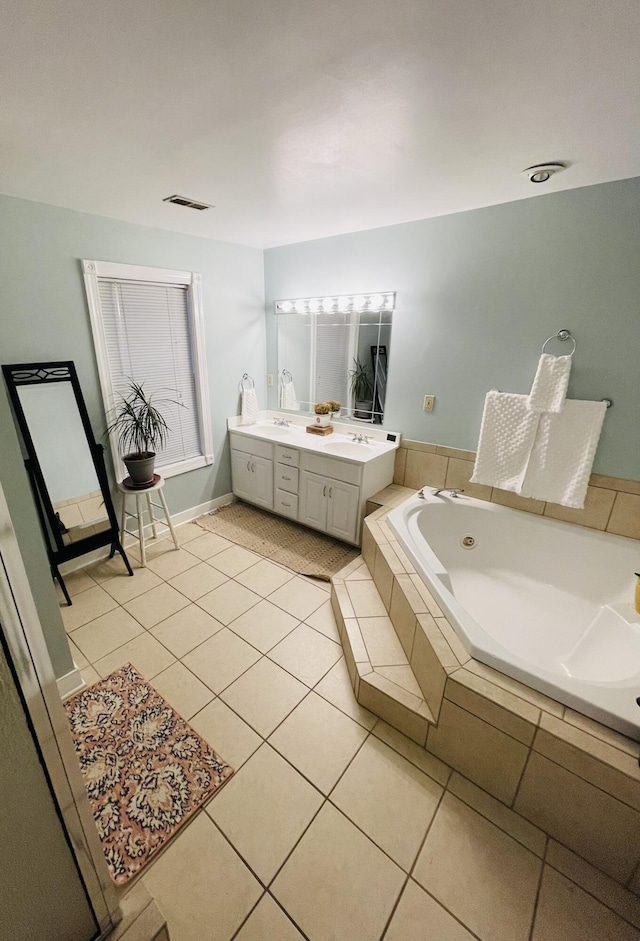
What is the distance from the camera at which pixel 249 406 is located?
11.6 feet

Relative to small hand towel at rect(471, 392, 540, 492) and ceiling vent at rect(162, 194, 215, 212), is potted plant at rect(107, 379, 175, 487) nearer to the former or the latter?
ceiling vent at rect(162, 194, 215, 212)

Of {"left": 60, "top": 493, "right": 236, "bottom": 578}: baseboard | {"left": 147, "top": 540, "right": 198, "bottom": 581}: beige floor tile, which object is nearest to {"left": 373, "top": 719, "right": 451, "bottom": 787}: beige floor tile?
{"left": 147, "top": 540, "right": 198, "bottom": 581}: beige floor tile

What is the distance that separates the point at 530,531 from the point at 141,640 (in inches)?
93.0

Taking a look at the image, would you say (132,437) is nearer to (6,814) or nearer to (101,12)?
(101,12)

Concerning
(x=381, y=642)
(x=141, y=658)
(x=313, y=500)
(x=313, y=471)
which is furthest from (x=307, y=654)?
(x=313, y=471)

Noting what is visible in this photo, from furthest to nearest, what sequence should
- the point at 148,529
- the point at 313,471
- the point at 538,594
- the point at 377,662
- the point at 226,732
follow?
the point at 148,529 → the point at 313,471 → the point at 538,594 → the point at 377,662 → the point at 226,732

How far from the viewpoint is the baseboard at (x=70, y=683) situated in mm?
1752

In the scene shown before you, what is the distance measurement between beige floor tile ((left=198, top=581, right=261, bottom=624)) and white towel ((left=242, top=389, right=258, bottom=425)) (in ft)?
5.25

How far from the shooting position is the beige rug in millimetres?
2748

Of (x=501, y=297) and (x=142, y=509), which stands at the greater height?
(x=501, y=297)

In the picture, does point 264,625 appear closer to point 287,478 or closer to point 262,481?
point 287,478

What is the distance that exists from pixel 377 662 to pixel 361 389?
2010mm

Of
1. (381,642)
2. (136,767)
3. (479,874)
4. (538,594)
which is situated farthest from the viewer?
(538,594)

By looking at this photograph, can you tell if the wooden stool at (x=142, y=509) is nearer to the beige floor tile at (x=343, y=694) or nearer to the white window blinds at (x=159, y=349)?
the white window blinds at (x=159, y=349)
